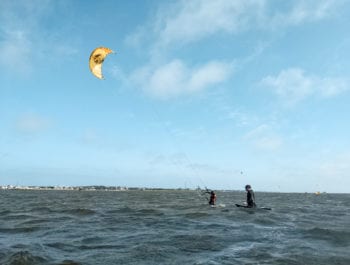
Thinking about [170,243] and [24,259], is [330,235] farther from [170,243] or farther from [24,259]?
[24,259]

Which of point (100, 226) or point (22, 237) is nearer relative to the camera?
point (22, 237)

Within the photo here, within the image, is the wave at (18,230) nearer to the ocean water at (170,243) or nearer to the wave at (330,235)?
the ocean water at (170,243)

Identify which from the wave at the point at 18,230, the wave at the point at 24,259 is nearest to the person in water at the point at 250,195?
the wave at the point at 18,230

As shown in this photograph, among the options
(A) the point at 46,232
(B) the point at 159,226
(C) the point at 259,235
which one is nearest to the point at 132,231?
(B) the point at 159,226

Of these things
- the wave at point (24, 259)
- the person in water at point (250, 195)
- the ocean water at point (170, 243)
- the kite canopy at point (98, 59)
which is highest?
the kite canopy at point (98, 59)

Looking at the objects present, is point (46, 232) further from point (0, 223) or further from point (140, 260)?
point (140, 260)

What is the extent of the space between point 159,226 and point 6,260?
1114cm

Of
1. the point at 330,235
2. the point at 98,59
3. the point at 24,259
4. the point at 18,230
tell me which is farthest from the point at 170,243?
the point at 98,59

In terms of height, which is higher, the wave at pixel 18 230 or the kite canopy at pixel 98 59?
→ the kite canopy at pixel 98 59

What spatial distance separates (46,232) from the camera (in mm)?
20500

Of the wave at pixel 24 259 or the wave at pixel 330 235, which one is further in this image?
the wave at pixel 330 235

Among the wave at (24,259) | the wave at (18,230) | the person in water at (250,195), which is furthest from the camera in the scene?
the person in water at (250,195)

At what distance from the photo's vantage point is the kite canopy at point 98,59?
810 inches

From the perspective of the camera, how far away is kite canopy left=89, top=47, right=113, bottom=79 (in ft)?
67.5
